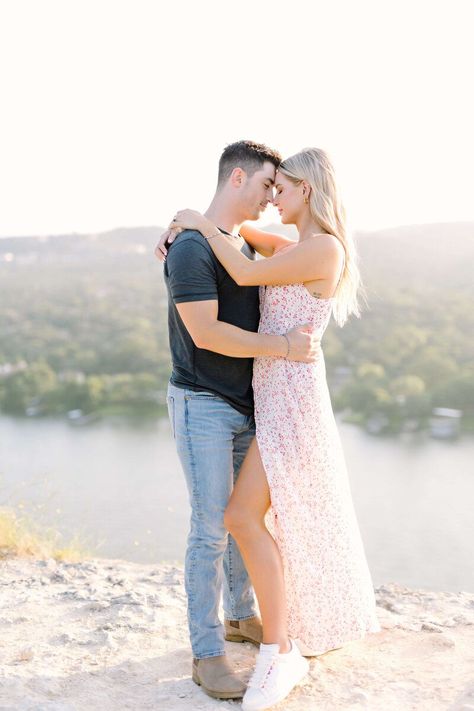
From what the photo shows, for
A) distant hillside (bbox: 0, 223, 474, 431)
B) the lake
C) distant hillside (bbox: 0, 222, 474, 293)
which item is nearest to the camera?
the lake

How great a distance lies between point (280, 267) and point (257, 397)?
0.40 meters

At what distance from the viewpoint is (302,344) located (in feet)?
7.06

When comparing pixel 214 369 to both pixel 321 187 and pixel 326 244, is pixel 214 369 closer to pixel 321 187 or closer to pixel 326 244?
pixel 326 244

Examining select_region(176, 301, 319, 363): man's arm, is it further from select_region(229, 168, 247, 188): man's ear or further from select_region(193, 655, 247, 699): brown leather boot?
select_region(193, 655, 247, 699): brown leather boot

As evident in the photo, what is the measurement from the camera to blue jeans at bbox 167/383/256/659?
7.11 feet

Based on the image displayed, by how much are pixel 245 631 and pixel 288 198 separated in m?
1.42

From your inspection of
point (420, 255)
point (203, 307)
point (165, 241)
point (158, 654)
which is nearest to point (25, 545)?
point (158, 654)

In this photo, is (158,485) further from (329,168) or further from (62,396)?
(62,396)

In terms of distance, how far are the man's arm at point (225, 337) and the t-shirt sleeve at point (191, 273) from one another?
0.02 metres

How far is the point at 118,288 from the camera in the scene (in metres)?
27.3

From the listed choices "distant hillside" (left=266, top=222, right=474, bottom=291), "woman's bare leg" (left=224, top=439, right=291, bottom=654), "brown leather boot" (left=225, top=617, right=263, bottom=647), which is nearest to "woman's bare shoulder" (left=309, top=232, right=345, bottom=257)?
"woman's bare leg" (left=224, top=439, right=291, bottom=654)

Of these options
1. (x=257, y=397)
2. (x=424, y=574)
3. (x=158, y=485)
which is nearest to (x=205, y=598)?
(x=257, y=397)

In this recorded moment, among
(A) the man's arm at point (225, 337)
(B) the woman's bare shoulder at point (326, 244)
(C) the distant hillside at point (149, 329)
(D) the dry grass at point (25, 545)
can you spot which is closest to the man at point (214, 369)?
(A) the man's arm at point (225, 337)

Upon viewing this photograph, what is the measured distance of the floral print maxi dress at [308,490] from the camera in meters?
2.21
